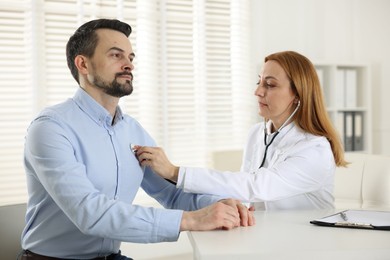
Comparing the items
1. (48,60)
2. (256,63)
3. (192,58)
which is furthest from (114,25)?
(256,63)

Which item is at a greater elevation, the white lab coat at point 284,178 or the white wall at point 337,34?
the white wall at point 337,34

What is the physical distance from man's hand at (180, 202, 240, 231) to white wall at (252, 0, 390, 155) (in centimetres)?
290

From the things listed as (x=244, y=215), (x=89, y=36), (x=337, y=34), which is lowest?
(x=244, y=215)

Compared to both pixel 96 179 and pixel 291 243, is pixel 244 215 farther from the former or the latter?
pixel 96 179

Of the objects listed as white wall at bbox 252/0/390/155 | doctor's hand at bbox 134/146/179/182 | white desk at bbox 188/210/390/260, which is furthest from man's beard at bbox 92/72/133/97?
white wall at bbox 252/0/390/155

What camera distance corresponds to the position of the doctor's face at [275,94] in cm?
213

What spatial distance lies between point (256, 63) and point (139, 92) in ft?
3.48

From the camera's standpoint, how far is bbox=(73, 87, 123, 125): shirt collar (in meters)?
1.75

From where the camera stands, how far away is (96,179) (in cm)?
166

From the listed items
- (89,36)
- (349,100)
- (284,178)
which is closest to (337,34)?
(349,100)

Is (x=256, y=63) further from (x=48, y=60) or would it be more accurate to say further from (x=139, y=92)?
(x=48, y=60)

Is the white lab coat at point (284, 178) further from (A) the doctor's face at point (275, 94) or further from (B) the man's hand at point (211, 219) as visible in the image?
(B) the man's hand at point (211, 219)

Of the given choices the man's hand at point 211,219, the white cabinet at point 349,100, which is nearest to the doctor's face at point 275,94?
the man's hand at point 211,219

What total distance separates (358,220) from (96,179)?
843mm
